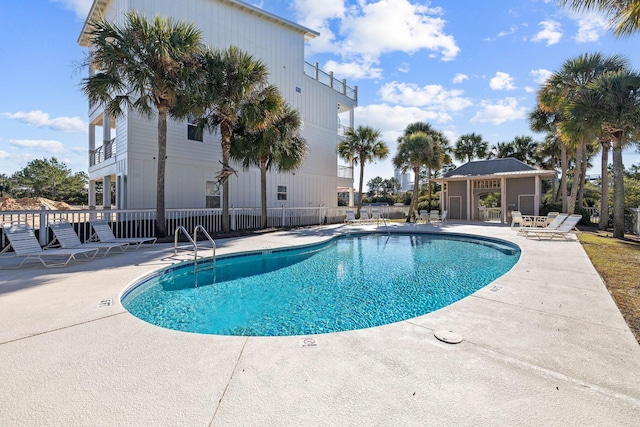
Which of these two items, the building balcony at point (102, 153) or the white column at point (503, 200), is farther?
the white column at point (503, 200)

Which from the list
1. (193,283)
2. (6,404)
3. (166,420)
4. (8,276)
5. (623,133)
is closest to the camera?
(166,420)

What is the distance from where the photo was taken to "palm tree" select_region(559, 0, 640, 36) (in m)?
6.14

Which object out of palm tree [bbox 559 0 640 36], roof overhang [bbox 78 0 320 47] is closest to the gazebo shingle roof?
roof overhang [bbox 78 0 320 47]

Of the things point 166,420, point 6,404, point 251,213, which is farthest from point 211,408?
point 251,213

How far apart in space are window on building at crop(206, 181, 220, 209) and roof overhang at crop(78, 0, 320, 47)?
26.4 ft

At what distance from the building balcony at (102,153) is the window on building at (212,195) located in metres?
4.44

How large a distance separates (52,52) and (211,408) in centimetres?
1606

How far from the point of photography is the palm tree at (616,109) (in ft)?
35.6

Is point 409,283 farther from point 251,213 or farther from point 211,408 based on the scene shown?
point 251,213

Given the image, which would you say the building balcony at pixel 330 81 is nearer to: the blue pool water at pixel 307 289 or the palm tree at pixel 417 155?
the palm tree at pixel 417 155

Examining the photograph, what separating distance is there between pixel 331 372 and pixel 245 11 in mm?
18683

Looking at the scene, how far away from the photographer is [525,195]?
755 inches

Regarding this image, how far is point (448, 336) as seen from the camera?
2.99 metres

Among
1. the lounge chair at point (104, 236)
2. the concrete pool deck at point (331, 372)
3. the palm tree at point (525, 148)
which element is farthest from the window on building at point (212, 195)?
the palm tree at point (525, 148)
